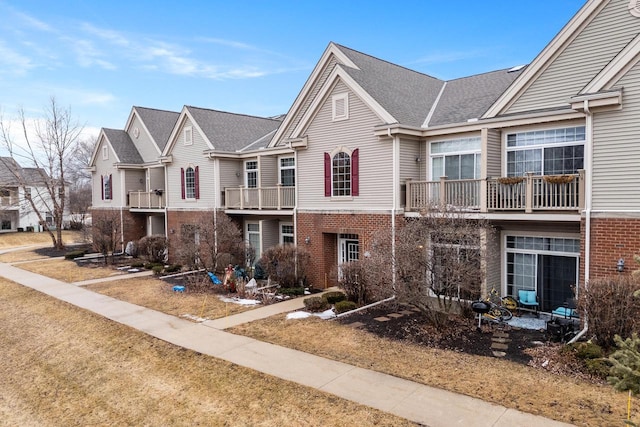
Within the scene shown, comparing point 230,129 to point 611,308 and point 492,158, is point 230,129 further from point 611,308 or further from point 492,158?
point 611,308

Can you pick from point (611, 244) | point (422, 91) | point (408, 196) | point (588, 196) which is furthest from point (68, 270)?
point (611, 244)

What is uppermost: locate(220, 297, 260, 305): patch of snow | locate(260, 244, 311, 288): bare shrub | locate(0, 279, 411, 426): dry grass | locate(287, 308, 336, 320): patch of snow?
locate(260, 244, 311, 288): bare shrub

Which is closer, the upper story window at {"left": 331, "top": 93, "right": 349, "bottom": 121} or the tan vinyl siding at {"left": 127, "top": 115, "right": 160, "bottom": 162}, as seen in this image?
the upper story window at {"left": 331, "top": 93, "right": 349, "bottom": 121}

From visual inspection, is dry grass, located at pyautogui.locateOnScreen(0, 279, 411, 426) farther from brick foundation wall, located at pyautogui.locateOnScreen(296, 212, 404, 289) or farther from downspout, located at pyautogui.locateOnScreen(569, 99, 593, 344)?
brick foundation wall, located at pyautogui.locateOnScreen(296, 212, 404, 289)

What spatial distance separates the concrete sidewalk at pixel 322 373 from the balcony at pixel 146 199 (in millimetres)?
13088

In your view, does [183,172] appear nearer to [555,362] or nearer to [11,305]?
[11,305]

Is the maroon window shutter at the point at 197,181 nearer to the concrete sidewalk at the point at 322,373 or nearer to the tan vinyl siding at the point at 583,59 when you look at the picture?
the concrete sidewalk at the point at 322,373

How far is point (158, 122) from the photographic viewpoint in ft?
104

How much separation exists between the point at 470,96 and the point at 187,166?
15.9m

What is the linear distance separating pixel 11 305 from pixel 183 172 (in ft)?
36.3

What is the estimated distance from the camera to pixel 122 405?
852cm

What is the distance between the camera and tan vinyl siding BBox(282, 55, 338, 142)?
1919 centimetres

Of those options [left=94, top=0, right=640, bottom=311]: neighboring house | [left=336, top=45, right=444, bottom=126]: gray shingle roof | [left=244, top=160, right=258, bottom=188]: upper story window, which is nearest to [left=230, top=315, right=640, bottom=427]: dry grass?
[left=94, top=0, right=640, bottom=311]: neighboring house

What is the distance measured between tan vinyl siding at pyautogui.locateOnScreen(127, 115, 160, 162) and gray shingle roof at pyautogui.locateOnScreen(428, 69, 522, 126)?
2032 centimetres
